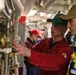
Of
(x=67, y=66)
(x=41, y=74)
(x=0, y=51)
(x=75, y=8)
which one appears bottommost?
(x=41, y=74)

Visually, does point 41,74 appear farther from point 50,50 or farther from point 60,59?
point 60,59

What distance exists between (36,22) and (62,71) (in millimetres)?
8307

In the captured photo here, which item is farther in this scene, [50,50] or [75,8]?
[50,50]

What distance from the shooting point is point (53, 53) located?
1896mm

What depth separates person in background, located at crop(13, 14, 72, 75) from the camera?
1.62 m

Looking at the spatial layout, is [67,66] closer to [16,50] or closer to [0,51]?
[16,50]

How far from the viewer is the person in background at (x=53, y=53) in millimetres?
1616

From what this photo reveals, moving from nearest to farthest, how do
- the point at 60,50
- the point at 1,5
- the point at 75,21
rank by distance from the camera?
1. the point at 1,5
2. the point at 75,21
3. the point at 60,50

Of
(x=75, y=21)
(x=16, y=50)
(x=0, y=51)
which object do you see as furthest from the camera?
(x=75, y=21)

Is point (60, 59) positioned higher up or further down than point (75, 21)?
further down

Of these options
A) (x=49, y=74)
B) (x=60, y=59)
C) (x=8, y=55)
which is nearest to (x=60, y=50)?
(x=60, y=59)

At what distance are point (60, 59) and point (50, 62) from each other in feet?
0.36


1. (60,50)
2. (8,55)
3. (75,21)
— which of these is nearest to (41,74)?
(60,50)

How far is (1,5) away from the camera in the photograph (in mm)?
645
